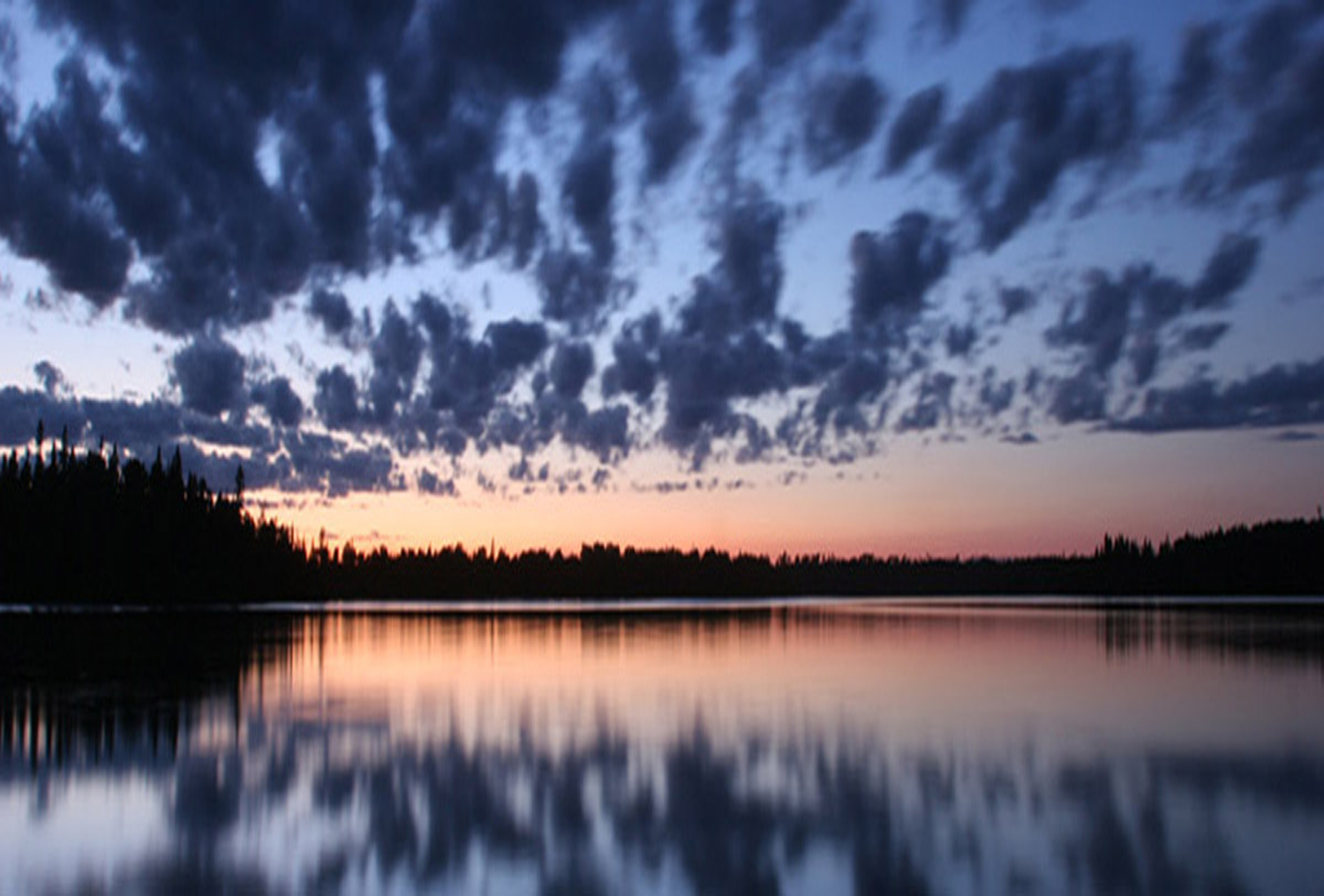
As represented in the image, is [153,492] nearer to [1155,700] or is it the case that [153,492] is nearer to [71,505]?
[71,505]

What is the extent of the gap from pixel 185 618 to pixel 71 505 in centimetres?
3298

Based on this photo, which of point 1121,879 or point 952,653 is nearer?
point 1121,879

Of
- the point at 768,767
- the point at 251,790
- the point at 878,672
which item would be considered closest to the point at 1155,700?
the point at 878,672

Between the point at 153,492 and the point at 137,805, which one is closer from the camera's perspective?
the point at 137,805

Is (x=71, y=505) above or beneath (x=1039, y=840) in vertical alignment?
above

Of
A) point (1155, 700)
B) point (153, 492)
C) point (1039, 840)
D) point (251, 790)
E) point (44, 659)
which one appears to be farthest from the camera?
point (153, 492)

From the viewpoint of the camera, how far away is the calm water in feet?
47.9

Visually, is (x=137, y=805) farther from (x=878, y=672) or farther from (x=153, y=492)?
(x=153, y=492)

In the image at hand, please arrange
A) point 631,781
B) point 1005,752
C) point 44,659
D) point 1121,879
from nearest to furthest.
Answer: point 1121,879 → point 631,781 → point 1005,752 → point 44,659

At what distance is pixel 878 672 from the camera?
45.9 meters

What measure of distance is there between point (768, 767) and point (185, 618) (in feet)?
275

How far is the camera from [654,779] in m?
21.3

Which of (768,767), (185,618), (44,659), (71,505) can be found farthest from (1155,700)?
(71,505)

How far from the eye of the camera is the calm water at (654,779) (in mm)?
14594
